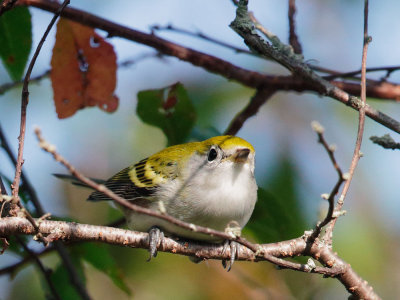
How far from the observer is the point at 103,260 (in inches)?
148

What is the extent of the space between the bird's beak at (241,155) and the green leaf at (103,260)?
1117 millimetres

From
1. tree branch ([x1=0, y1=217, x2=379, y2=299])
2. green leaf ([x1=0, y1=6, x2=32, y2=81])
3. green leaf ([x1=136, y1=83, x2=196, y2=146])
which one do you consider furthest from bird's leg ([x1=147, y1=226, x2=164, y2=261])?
green leaf ([x1=0, y1=6, x2=32, y2=81])

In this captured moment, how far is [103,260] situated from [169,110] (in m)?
1.24

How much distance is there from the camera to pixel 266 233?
3760mm

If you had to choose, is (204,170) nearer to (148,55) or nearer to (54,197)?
(148,55)

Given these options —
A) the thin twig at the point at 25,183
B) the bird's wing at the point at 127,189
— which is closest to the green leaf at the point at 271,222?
the bird's wing at the point at 127,189

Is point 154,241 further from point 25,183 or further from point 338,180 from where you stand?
point 25,183

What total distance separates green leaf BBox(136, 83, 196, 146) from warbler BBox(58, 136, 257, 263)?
22cm

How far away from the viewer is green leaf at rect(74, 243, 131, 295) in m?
3.70

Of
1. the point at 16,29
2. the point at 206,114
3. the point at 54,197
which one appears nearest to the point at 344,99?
the point at 16,29

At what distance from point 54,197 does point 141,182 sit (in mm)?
3081

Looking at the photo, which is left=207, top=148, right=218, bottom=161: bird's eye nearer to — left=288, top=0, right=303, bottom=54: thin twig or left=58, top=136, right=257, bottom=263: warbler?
left=58, top=136, right=257, bottom=263: warbler

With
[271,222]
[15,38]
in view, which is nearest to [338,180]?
[271,222]

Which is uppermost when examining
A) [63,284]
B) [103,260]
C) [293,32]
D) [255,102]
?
[293,32]
